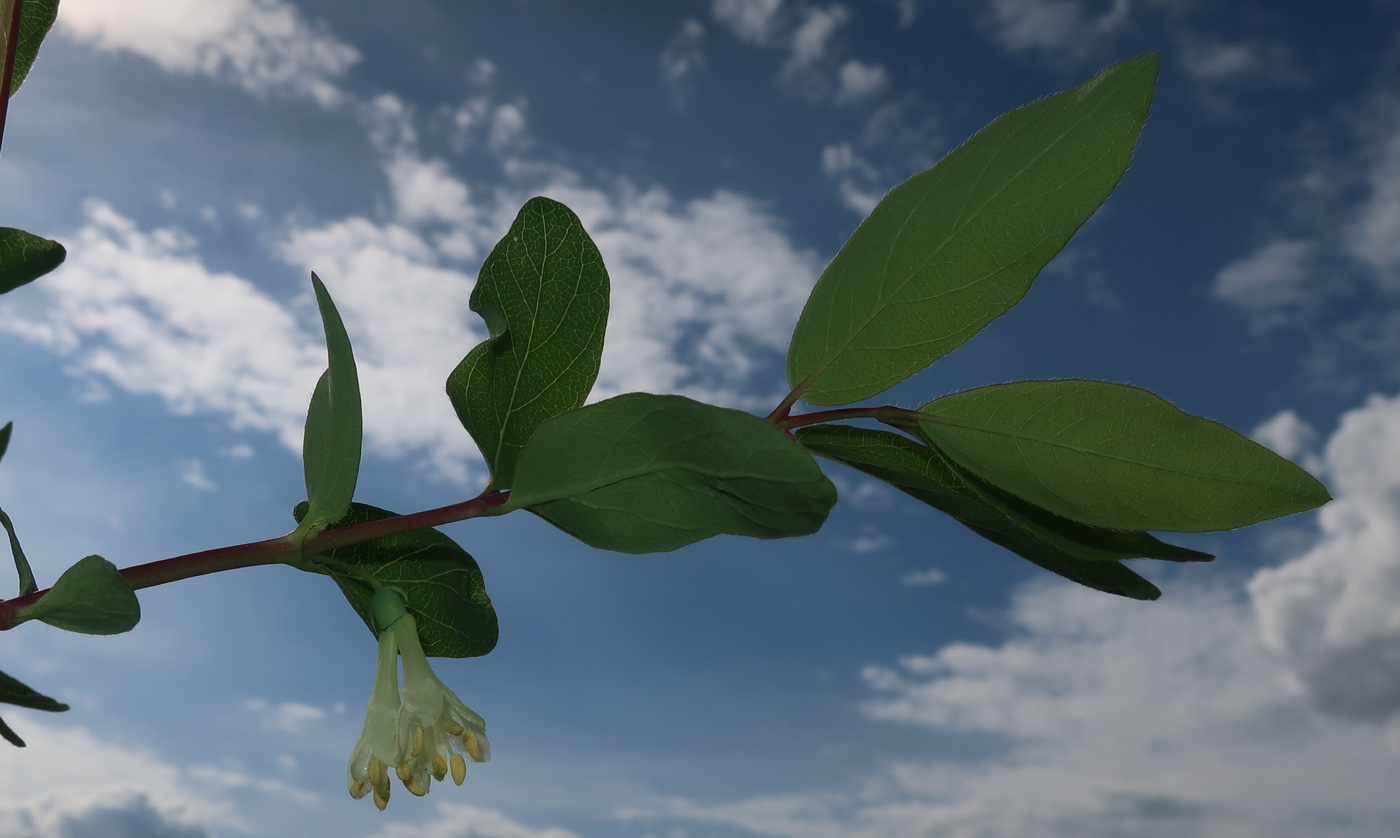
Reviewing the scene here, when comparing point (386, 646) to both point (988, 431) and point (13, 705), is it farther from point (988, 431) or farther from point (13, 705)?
point (988, 431)

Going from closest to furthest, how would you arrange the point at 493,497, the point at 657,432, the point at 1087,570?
the point at 657,432 < the point at 493,497 < the point at 1087,570

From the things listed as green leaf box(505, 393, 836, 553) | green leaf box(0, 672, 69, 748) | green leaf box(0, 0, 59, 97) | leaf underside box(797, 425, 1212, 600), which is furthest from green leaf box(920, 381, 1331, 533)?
green leaf box(0, 0, 59, 97)

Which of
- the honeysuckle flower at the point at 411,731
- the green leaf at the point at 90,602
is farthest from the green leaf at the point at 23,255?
the honeysuckle flower at the point at 411,731

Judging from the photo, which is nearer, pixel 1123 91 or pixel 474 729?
pixel 1123 91

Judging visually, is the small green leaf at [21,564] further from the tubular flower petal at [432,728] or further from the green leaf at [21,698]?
the tubular flower petal at [432,728]

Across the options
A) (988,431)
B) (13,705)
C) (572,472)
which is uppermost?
(988,431)

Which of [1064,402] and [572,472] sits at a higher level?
[1064,402]

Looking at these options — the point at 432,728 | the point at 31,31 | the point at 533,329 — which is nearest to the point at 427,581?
the point at 432,728

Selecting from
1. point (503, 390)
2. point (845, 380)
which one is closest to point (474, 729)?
point (503, 390)
